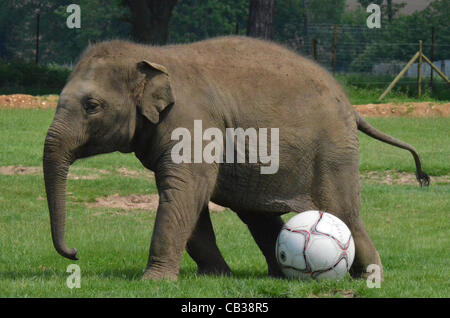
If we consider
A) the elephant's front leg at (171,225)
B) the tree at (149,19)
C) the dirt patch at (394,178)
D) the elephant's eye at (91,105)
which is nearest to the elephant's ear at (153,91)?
the elephant's eye at (91,105)

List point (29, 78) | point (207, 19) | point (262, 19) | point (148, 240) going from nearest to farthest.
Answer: point (148, 240)
point (262, 19)
point (29, 78)
point (207, 19)

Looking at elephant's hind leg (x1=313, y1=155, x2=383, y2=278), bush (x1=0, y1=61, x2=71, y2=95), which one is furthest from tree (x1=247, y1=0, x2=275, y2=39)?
elephant's hind leg (x1=313, y1=155, x2=383, y2=278)

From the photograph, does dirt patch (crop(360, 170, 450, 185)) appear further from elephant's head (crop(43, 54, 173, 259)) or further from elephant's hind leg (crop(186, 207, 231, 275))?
elephant's head (crop(43, 54, 173, 259))

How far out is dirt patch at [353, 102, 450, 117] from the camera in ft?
89.7

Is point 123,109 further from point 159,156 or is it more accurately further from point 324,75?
point 324,75

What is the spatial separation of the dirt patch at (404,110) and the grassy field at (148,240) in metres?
6.03

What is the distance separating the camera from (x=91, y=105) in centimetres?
793

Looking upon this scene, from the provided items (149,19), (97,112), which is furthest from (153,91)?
(149,19)

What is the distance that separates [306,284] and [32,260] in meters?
3.61

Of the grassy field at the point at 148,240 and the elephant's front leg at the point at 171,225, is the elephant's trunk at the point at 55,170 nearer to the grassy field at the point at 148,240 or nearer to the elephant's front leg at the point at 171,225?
the grassy field at the point at 148,240

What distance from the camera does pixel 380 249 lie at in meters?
11.4

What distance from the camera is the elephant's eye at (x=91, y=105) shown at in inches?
311

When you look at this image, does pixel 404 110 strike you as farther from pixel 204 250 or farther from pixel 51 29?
pixel 51 29

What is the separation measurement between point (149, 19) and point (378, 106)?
7.94 metres
